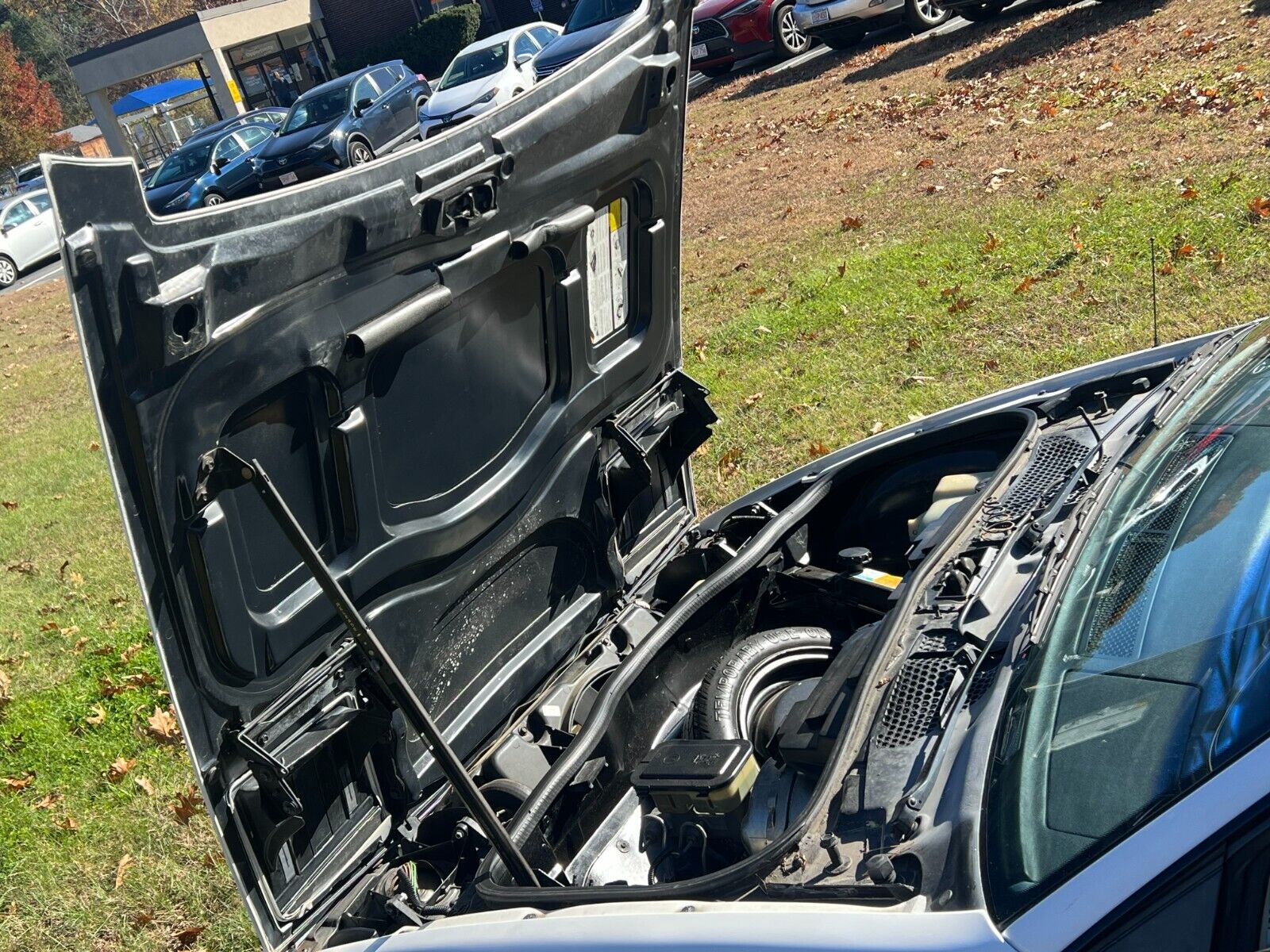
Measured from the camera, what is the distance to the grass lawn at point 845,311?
14.3ft

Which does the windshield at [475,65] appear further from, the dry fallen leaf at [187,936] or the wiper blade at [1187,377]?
the wiper blade at [1187,377]

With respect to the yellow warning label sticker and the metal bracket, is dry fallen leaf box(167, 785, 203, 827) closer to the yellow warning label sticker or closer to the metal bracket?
the yellow warning label sticker

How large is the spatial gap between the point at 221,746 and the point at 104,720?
3.23 m

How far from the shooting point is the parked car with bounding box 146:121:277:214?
68.7 ft

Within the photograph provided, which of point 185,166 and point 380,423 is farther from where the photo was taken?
point 185,166

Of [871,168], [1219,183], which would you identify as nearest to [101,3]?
[871,168]

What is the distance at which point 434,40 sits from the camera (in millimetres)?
38250

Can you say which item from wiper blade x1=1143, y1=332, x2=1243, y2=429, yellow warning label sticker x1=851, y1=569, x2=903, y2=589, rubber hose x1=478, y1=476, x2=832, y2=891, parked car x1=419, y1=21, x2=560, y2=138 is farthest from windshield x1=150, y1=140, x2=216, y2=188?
wiper blade x1=1143, y1=332, x2=1243, y2=429

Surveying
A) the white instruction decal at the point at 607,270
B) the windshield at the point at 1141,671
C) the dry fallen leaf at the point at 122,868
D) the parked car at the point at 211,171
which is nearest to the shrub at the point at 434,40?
the parked car at the point at 211,171

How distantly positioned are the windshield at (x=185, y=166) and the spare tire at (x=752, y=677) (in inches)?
868

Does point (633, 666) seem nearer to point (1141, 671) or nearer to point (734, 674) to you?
point (734, 674)

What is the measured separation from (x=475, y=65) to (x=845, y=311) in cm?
1505

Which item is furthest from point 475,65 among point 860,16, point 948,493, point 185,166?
point 948,493

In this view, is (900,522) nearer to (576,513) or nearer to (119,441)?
(576,513)
